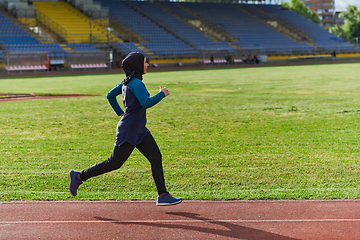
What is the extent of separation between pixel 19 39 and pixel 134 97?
4466 cm

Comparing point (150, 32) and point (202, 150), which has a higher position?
point (150, 32)

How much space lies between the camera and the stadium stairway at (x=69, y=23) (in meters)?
50.1

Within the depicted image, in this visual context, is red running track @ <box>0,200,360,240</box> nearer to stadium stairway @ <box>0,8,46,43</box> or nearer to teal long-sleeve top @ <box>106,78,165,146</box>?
teal long-sleeve top @ <box>106,78,165,146</box>

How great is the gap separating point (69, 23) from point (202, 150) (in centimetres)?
4815

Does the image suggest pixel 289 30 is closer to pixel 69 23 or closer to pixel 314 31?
pixel 314 31

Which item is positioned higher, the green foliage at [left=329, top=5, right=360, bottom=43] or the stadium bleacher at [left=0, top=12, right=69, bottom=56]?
the green foliage at [left=329, top=5, right=360, bottom=43]

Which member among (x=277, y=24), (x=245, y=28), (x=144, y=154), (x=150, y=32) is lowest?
(x=144, y=154)

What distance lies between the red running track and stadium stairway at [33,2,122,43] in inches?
1813

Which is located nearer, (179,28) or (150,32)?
(150,32)

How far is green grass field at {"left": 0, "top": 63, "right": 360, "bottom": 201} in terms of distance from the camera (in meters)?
6.39

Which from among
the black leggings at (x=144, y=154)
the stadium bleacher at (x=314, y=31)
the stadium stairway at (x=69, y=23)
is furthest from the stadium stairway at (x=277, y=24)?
the black leggings at (x=144, y=154)

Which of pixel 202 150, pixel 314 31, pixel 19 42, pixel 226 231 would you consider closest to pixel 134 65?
pixel 226 231

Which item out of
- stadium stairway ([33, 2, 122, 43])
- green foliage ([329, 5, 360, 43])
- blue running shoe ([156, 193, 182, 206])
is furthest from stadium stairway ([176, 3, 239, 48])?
blue running shoe ([156, 193, 182, 206])

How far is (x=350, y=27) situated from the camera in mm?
87125
